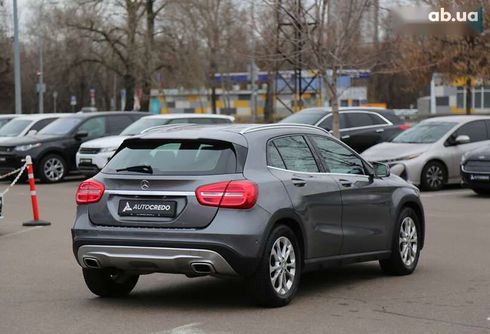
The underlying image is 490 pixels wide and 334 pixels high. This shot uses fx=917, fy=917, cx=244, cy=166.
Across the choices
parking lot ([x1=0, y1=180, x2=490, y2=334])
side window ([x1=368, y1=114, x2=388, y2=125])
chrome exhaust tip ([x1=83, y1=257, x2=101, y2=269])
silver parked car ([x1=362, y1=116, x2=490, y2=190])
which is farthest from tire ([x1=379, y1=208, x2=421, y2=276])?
side window ([x1=368, y1=114, x2=388, y2=125])

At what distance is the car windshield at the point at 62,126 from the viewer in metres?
23.9

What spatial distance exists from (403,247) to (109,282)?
3.12 meters

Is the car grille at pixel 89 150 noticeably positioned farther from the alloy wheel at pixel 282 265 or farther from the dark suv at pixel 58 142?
the alloy wheel at pixel 282 265

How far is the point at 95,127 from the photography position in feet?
79.8

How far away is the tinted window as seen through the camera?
7770mm

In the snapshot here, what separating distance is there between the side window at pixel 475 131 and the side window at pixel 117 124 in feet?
29.6

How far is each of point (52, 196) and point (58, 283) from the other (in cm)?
1059

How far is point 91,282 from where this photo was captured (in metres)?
8.06

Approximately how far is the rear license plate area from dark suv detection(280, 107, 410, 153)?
16.4 meters

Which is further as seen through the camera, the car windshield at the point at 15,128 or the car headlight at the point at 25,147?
the car windshield at the point at 15,128

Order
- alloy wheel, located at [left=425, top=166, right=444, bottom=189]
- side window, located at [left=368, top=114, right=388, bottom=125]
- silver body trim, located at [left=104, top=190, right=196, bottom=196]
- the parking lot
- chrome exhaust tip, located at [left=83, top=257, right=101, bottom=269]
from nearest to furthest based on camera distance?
1. the parking lot
2. silver body trim, located at [left=104, top=190, right=196, bottom=196]
3. chrome exhaust tip, located at [left=83, top=257, right=101, bottom=269]
4. alloy wheel, located at [left=425, top=166, right=444, bottom=189]
5. side window, located at [left=368, top=114, right=388, bottom=125]

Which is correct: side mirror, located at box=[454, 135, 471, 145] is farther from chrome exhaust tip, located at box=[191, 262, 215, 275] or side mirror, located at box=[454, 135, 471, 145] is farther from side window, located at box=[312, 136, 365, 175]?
chrome exhaust tip, located at box=[191, 262, 215, 275]

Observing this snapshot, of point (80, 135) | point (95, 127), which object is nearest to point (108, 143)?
point (80, 135)

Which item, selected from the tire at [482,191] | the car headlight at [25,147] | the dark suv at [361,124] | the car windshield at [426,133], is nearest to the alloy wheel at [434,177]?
the car windshield at [426,133]
